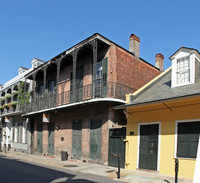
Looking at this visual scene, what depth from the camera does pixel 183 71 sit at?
39.2 feet

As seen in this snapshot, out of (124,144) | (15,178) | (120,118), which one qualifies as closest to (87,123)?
(120,118)

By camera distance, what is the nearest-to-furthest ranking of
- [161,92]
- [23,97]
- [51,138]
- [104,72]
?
[161,92] → [104,72] → [51,138] → [23,97]

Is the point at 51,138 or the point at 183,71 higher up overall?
the point at 183,71

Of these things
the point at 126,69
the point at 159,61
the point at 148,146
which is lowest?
the point at 148,146

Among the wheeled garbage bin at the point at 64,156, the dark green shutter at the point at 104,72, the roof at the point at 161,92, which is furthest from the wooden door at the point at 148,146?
the wheeled garbage bin at the point at 64,156

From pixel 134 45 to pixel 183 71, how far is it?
20.3ft

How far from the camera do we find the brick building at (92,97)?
45.5 ft

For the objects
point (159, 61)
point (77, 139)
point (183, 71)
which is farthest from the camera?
point (159, 61)

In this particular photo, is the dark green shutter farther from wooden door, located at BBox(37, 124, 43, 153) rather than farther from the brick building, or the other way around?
wooden door, located at BBox(37, 124, 43, 153)

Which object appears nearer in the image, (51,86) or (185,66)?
(185,66)

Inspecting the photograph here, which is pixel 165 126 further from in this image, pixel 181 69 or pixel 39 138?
pixel 39 138

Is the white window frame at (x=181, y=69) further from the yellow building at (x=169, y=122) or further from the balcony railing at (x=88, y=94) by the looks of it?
the balcony railing at (x=88, y=94)

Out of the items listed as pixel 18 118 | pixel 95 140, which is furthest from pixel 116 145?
pixel 18 118

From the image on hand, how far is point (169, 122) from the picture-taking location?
10.7 metres
